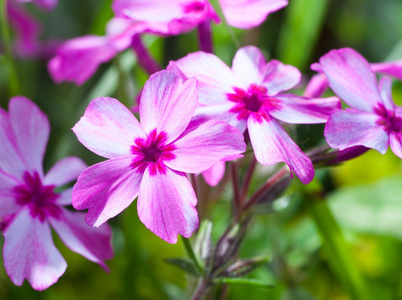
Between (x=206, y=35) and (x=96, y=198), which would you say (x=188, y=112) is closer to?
(x=96, y=198)

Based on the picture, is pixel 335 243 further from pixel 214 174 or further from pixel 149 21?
pixel 149 21

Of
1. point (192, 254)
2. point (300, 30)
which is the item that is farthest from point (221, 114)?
point (300, 30)

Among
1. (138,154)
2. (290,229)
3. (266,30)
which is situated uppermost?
(138,154)

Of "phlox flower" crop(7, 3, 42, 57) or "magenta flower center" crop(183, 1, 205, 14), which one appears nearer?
"magenta flower center" crop(183, 1, 205, 14)

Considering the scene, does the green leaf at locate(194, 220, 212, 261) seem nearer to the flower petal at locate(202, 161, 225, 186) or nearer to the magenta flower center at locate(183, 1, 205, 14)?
the flower petal at locate(202, 161, 225, 186)

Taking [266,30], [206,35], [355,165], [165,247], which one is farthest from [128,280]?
[266,30]

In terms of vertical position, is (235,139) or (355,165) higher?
(235,139)

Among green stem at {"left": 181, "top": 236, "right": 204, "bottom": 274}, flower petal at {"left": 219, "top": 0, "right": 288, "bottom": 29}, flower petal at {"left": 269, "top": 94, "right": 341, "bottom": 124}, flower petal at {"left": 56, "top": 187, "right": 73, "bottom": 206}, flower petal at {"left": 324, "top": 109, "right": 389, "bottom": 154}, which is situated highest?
flower petal at {"left": 219, "top": 0, "right": 288, "bottom": 29}

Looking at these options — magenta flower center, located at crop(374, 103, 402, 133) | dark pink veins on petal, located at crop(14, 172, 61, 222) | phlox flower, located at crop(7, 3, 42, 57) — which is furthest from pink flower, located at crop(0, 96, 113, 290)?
phlox flower, located at crop(7, 3, 42, 57)
